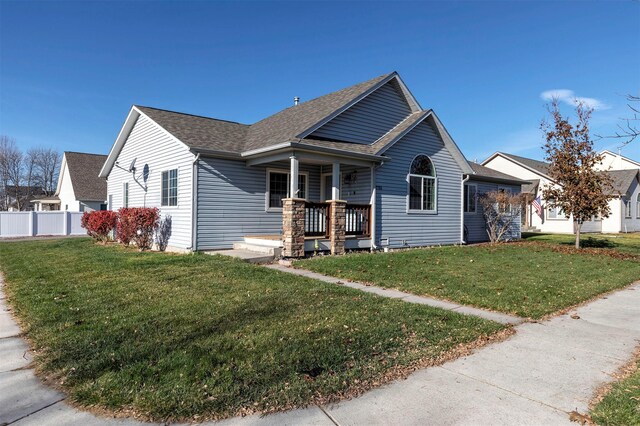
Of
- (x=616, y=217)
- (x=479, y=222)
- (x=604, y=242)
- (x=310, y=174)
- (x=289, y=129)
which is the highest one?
(x=289, y=129)

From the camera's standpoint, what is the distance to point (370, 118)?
542 inches

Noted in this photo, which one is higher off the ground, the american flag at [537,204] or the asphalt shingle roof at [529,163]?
the asphalt shingle roof at [529,163]

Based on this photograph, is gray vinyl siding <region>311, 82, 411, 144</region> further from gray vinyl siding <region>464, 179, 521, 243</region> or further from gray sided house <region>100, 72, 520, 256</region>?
gray vinyl siding <region>464, 179, 521, 243</region>

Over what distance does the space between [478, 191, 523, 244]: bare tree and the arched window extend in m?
3.68

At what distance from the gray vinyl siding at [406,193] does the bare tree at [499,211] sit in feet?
7.10

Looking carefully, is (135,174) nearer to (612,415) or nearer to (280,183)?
(280,183)

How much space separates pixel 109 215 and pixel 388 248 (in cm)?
1084

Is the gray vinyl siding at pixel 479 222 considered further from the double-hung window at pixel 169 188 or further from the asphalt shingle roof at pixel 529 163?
the asphalt shingle roof at pixel 529 163

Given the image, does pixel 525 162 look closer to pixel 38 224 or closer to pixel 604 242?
pixel 604 242

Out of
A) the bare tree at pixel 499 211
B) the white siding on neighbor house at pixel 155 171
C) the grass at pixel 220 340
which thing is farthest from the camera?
the bare tree at pixel 499 211

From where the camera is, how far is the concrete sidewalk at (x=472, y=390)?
2.87 meters

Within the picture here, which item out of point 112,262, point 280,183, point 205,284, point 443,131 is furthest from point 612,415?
point 443,131

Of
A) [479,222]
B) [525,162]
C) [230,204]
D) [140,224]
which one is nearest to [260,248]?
[230,204]

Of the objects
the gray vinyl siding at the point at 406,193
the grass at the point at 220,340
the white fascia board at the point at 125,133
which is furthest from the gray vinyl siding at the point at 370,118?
the grass at the point at 220,340
